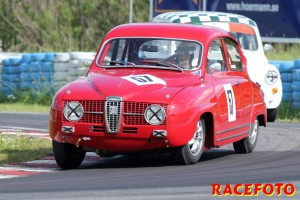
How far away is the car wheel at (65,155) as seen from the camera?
10.9 metres

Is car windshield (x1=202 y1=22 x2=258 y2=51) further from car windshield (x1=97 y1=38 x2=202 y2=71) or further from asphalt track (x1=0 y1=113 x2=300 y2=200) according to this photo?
car windshield (x1=97 y1=38 x2=202 y2=71)

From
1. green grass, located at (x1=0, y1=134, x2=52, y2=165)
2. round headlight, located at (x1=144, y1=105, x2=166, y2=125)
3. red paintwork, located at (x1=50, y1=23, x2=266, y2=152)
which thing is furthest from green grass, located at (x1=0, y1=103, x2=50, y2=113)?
round headlight, located at (x1=144, y1=105, x2=166, y2=125)

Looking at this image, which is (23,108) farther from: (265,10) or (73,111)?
(73,111)

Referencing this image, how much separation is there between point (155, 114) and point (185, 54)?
1535mm

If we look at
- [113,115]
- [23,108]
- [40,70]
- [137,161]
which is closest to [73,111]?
[113,115]

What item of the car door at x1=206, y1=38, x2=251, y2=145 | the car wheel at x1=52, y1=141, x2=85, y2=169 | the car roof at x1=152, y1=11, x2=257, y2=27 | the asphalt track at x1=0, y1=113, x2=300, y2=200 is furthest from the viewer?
the car roof at x1=152, y1=11, x2=257, y2=27

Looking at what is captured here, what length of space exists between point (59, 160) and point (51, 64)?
1306 cm

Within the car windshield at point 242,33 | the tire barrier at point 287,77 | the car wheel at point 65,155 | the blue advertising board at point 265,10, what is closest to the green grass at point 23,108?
the tire barrier at point 287,77

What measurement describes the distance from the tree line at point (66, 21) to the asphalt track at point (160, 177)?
2468 cm

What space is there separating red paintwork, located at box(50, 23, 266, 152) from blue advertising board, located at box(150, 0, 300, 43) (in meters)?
16.7

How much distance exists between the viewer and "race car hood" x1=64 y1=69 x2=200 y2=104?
34.6ft

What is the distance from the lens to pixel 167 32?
1201cm

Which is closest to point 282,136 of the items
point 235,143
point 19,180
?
point 235,143

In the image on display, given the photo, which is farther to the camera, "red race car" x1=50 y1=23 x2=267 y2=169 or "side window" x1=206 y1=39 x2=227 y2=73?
"side window" x1=206 y1=39 x2=227 y2=73
